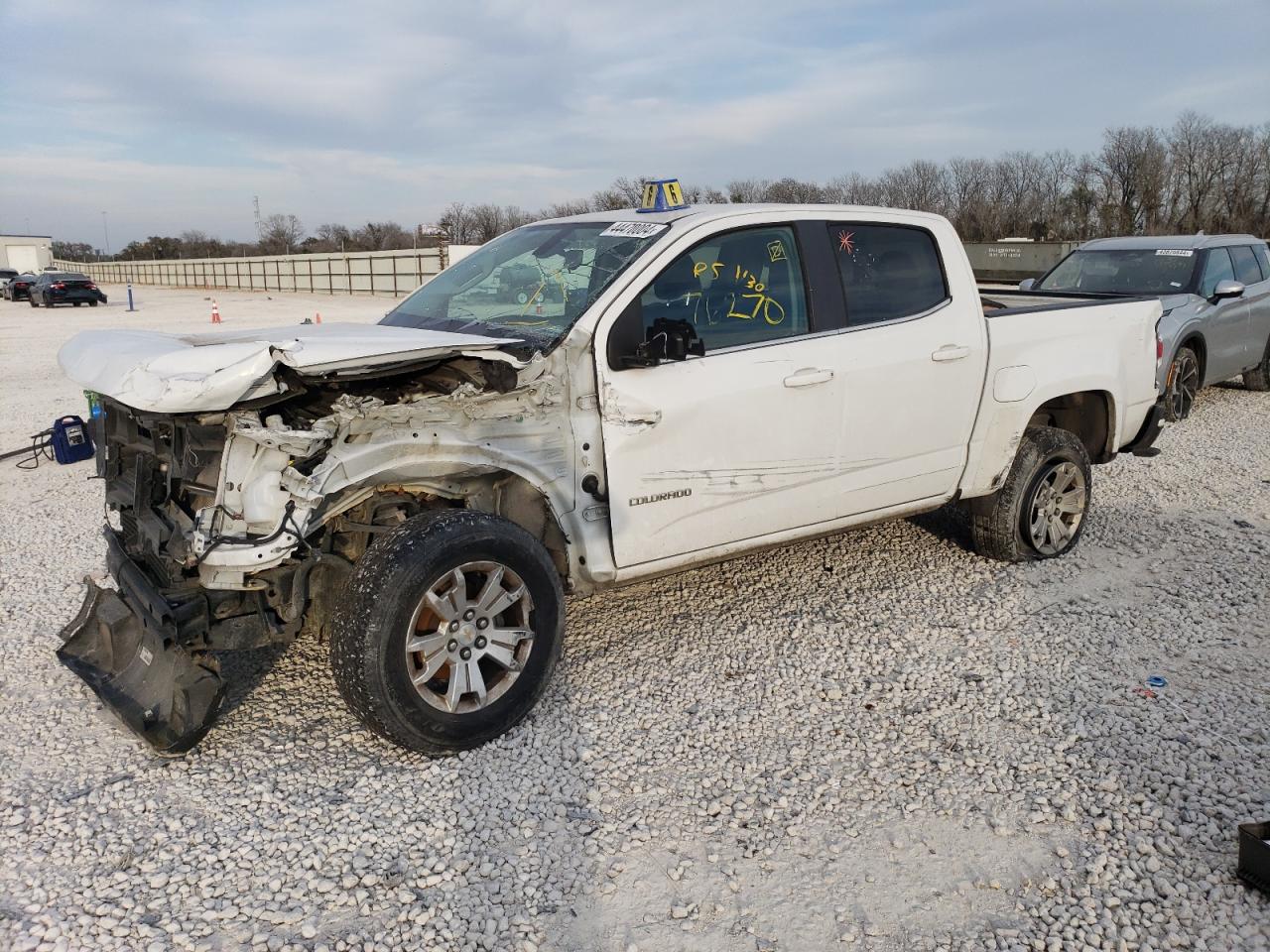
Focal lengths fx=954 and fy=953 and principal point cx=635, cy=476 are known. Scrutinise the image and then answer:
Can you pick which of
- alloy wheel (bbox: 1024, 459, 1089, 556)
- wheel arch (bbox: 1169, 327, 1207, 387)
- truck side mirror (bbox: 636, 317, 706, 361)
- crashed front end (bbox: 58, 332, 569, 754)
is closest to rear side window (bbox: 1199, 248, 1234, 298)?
wheel arch (bbox: 1169, 327, 1207, 387)

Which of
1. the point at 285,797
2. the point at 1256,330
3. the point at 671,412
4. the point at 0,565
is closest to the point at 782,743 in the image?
the point at 671,412

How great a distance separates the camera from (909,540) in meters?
6.07

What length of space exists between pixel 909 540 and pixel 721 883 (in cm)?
360

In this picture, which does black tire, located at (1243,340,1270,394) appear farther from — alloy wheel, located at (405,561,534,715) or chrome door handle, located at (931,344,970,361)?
alloy wheel, located at (405,561,534,715)

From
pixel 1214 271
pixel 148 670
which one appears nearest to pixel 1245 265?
pixel 1214 271

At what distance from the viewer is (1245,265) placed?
10453 mm

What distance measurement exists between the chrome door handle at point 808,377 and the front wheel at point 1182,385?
604 centimetres

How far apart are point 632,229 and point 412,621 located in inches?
79.3

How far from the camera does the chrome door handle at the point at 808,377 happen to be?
4.22m

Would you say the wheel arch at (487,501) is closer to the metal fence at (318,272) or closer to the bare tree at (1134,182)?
the metal fence at (318,272)

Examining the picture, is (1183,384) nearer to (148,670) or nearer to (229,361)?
(229,361)

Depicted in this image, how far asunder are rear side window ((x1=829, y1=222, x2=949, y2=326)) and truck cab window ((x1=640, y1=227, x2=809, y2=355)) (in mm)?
297

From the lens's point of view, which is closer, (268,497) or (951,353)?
(268,497)

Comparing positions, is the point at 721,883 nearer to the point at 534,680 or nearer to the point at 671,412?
the point at 534,680
